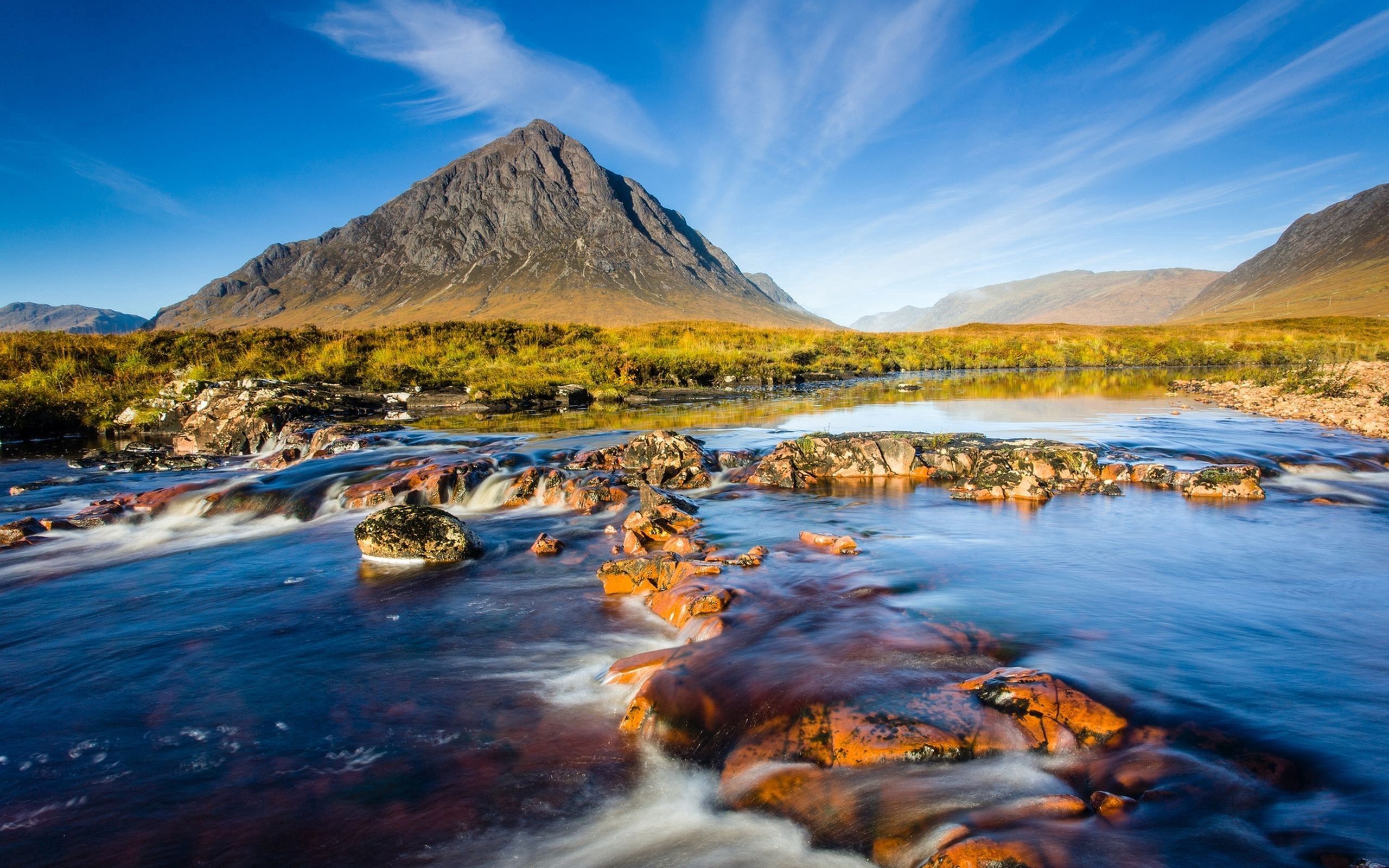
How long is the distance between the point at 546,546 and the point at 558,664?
3.06 meters

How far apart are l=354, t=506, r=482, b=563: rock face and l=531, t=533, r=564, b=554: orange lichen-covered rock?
2.48ft

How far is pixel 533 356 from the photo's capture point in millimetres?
30281

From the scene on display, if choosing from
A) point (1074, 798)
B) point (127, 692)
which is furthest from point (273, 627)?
point (1074, 798)

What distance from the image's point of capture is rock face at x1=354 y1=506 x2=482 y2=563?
7961 millimetres

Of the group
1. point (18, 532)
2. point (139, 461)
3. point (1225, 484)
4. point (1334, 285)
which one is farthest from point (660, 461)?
point (1334, 285)

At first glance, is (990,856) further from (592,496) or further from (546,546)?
(592,496)

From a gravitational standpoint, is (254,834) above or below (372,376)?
below

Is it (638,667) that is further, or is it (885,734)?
(638,667)

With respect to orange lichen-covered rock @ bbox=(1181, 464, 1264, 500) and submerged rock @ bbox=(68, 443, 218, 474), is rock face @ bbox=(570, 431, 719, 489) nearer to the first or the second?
orange lichen-covered rock @ bbox=(1181, 464, 1264, 500)

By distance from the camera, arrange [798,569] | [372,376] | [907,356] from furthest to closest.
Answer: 1. [907,356]
2. [372,376]
3. [798,569]

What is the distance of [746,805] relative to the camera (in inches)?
130

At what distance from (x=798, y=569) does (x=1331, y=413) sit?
1730 cm

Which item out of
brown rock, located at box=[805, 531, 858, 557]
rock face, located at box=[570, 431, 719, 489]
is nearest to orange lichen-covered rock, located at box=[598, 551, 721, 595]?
brown rock, located at box=[805, 531, 858, 557]

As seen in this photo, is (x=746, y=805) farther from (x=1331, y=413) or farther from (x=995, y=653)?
(x=1331, y=413)
